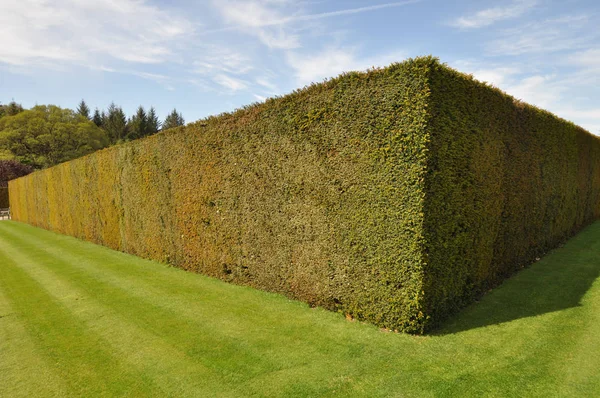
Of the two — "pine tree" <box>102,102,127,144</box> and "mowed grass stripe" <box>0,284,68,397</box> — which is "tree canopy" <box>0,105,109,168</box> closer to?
"pine tree" <box>102,102,127,144</box>

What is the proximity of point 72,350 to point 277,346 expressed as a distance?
2.90m

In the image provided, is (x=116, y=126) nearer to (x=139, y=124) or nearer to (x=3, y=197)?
(x=139, y=124)

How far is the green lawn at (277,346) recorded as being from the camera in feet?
12.9

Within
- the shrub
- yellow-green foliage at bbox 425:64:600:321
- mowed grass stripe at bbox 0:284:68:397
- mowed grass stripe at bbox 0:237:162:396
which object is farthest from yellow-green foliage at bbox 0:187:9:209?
yellow-green foliage at bbox 425:64:600:321

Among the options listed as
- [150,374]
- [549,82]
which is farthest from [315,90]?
[549,82]

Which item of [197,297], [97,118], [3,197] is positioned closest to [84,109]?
[97,118]

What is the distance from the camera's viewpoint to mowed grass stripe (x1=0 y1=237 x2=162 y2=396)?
13.2ft

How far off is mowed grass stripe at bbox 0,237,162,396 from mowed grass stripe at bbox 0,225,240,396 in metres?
0.11

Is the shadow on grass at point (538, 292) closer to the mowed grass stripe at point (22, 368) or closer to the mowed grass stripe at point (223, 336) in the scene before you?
the mowed grass stripe at point (223, 336)

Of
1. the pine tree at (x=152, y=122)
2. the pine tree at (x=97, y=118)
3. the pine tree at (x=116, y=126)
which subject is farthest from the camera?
the pine tree at (x=97, y=118)

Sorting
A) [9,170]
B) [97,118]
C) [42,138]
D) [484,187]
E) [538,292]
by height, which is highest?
[97,118]

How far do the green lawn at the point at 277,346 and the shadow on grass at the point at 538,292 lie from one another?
0.11 feet

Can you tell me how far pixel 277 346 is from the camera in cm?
488

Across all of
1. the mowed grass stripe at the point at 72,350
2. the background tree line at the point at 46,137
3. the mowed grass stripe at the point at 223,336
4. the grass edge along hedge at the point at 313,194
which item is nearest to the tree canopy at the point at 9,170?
the background tree line at the point at 46,137
